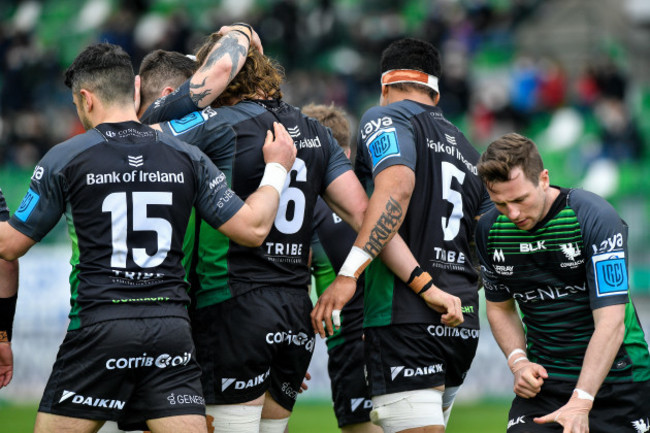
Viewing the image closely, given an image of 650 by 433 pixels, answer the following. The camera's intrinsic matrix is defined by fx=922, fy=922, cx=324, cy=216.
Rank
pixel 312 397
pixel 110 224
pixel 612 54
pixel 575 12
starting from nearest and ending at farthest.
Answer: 1. pixel 110 224
2. pixel 312 397
3. pixel 612 54
4. pixel 575 12

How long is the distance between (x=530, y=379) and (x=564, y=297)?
1.60 ft

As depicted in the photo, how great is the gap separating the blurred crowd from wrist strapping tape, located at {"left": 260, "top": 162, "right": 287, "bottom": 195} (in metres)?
12.5

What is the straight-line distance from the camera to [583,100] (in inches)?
696

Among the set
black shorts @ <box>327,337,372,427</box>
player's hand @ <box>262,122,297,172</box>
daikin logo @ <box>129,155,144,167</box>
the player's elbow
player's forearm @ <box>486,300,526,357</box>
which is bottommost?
black shorts @ <box>327,337,372,427</box>

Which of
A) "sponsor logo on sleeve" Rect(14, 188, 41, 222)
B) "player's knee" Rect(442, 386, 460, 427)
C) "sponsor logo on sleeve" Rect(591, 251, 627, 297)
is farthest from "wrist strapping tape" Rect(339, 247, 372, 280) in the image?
"sponsor logo on sleeve" Rect(14, 188, 41, 222)

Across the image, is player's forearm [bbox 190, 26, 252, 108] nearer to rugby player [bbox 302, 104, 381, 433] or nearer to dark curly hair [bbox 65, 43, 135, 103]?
dark curly hair [bbox 65, 43, 135, 103]

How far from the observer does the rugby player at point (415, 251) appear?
17.3ft

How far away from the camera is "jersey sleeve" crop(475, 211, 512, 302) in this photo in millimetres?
5320

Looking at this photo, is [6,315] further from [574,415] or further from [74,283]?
[574,415]

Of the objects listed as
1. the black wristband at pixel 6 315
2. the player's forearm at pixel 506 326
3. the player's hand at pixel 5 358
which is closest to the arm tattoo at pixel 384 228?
the player's forearm at pixel 506 326

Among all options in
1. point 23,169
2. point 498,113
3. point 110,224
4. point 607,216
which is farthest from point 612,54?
point 110,224

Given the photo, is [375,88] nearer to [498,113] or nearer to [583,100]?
[498,113]

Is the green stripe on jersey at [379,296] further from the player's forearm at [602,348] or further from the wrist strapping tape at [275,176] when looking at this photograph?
the player's forearm at [602,348]

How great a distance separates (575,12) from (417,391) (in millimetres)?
16799
